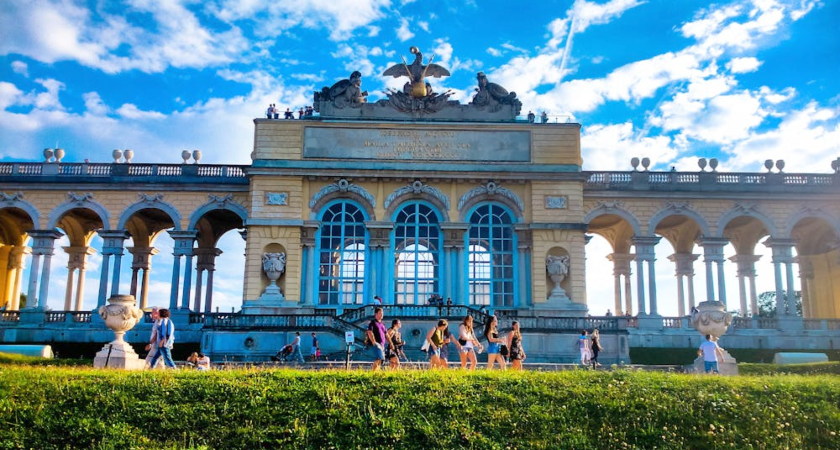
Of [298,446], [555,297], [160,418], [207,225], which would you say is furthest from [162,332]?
[207,225]

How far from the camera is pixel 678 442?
13461 millimetres

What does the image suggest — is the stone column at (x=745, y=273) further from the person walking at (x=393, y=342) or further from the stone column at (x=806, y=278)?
the person walking at (x=393, y=342)

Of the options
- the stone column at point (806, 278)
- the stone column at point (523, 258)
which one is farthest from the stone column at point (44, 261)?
the stone column at point (806, 278)

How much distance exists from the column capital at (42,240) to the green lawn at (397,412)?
24537 millimetres

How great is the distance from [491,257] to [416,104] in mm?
8254

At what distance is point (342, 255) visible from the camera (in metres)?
36.8

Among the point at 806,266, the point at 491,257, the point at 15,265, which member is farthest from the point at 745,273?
the point at 15,265

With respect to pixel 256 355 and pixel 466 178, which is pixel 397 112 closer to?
pixel 466 178

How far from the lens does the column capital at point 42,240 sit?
123 ft

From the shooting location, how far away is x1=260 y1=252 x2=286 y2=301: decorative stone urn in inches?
1395

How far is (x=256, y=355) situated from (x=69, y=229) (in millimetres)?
18224

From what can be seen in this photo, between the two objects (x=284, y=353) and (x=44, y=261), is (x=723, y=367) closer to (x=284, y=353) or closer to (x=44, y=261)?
(x=284, y=353)

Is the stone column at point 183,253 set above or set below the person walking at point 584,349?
above

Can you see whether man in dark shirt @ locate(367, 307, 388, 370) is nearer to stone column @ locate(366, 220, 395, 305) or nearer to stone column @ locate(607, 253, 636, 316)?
stone column @ locate(366, 220, 395, 305)
